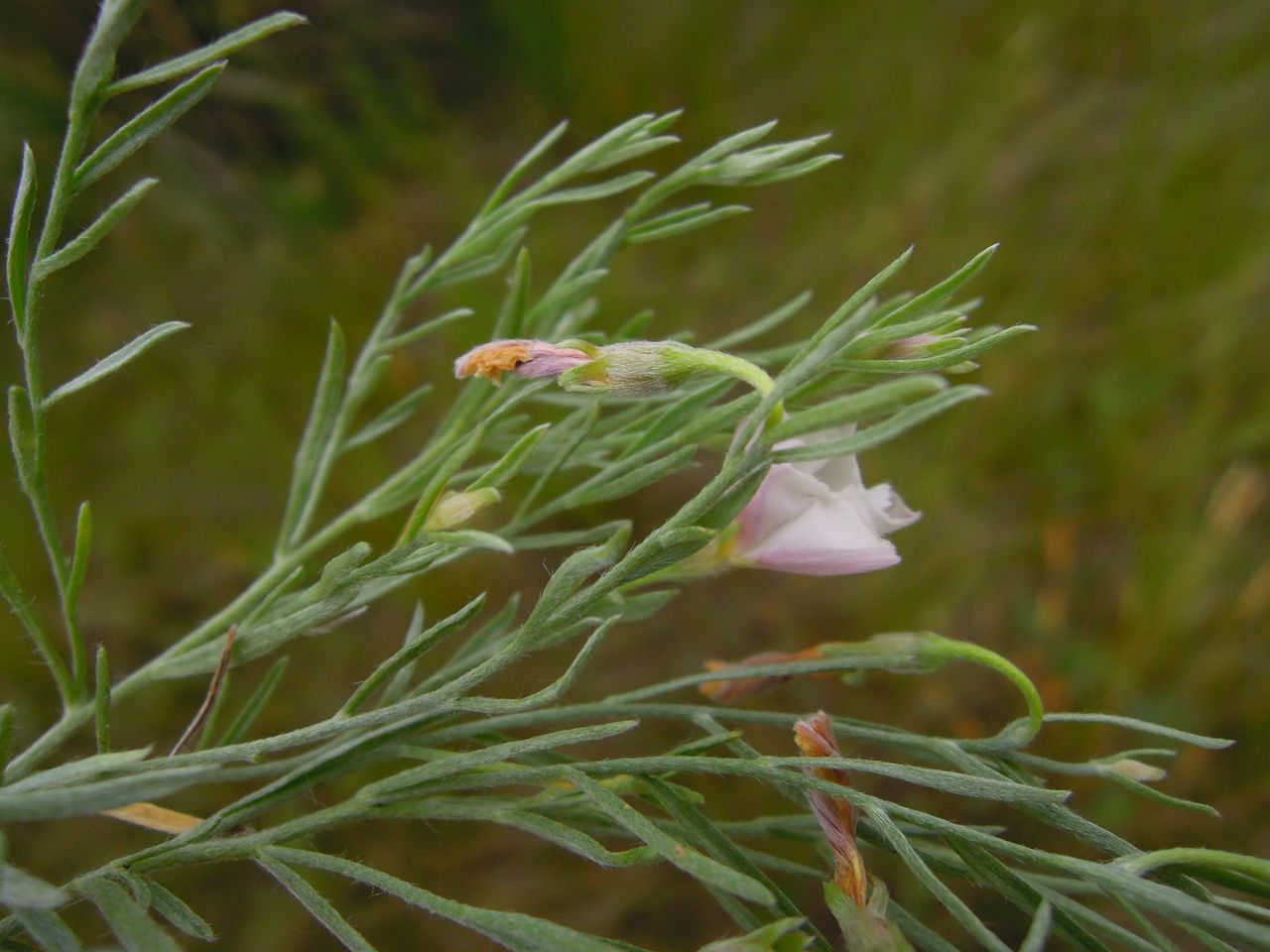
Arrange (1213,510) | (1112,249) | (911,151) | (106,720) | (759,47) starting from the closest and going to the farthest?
(106,720)
(1213,510)
(1112,249)
(911,151)
(759,47)

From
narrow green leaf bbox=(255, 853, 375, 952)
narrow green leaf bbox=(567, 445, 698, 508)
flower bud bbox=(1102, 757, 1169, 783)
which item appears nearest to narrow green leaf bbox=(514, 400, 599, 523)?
narrow green leaf bbox=(567, 445, 698, 508)

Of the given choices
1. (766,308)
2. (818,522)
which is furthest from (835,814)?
(766,308)


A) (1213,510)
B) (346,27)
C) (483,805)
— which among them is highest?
(346,27)

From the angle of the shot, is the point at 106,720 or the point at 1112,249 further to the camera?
the point at 1112,249

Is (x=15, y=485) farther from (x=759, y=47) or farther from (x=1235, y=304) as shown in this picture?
(x=1235, y=304)

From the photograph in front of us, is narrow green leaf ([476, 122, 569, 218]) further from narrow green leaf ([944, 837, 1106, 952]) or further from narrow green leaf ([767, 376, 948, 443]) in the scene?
narrow green leaf ([944, 837, 1106, 952])

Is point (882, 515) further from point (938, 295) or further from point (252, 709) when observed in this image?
point (252, 709)

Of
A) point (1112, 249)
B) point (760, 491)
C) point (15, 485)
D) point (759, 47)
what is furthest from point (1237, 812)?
point (15, 485)
